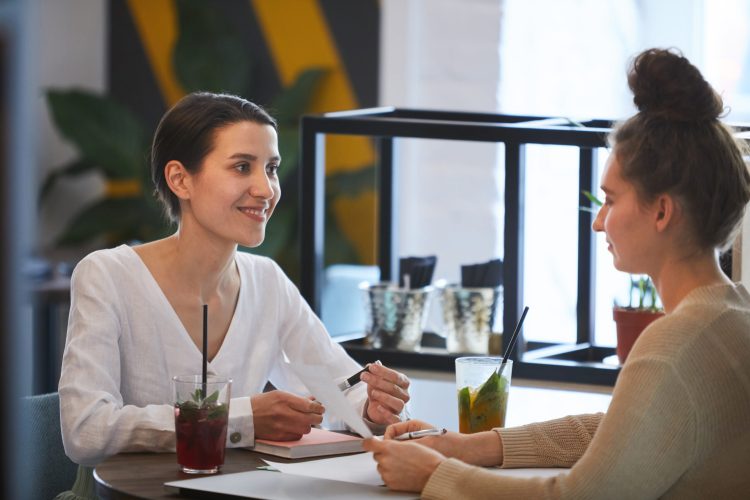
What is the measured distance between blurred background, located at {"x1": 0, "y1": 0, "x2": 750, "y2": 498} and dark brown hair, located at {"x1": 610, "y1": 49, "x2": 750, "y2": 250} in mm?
669

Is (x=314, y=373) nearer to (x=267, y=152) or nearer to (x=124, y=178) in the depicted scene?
(x=267, y=152)

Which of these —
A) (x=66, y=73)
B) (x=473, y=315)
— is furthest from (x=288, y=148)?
(x=473, y=315)

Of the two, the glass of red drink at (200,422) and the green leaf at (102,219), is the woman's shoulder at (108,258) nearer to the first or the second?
the glass of red drink at (200,422)

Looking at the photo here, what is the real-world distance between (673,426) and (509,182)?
42.4 inches

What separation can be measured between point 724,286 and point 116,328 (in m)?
0.97

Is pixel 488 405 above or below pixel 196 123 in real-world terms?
below

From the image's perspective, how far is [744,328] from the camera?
116 centimetres

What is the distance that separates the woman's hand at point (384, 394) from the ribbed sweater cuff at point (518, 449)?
11.8 inches

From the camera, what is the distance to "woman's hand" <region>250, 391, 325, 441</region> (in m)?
1.45

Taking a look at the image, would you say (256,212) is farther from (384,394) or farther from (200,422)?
(200,422)

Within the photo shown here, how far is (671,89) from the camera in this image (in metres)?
1.23

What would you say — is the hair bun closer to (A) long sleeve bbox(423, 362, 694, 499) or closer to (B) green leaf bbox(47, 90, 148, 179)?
(A) long sleeve bbox(423, 362, 694, 499)

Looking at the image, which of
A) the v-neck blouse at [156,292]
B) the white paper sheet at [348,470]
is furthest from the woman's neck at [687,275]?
the v-neck blouse at [156,292]

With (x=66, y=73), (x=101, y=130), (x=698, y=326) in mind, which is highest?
(x=66, y=73)
